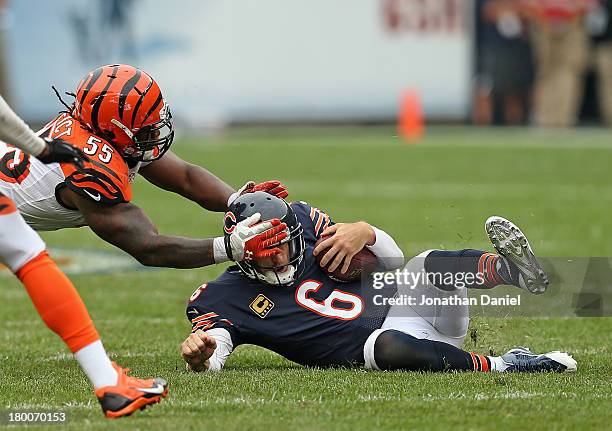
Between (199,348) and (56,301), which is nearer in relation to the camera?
(56,301)

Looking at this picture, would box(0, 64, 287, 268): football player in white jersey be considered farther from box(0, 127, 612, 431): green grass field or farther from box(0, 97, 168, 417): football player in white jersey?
box(0, 97, 168, 417): football player in white jersey

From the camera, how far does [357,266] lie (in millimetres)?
4867

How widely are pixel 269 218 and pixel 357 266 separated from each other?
1.60 ft

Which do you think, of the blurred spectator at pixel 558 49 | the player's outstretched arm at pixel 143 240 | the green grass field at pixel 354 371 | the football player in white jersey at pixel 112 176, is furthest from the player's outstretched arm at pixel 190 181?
the blurred spectator at pixel 558 49

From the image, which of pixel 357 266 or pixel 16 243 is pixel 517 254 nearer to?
pixel 357 266

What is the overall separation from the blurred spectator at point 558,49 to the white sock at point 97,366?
68.1ft

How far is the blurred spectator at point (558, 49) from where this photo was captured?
23.7m

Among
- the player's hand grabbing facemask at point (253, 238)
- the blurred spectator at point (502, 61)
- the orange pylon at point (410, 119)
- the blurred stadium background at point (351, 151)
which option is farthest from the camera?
the blurred spectator at point (502, 61)

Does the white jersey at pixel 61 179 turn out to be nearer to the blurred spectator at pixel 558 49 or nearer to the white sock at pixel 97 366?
the white sock at pixel 97 366

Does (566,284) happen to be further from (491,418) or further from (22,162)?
(22,162)

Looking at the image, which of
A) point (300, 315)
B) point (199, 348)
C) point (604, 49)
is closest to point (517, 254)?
point (300, 315)

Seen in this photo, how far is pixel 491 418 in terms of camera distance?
3816 mm

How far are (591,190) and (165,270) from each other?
6.41m

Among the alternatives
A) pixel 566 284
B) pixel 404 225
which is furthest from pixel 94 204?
pixel 404 225
